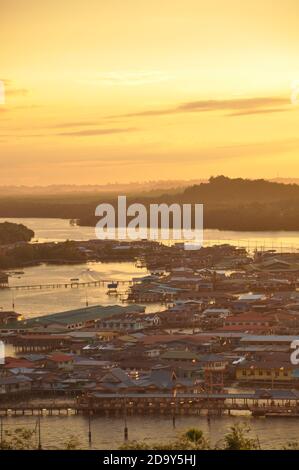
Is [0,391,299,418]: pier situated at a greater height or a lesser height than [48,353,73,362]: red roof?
lesser

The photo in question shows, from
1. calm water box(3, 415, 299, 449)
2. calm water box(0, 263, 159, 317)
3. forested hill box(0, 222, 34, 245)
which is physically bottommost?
calm water box(3, 415, 299, 449)

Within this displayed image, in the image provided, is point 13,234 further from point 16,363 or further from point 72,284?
point 16,363

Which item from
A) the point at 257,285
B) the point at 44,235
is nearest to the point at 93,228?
the point at 44,235

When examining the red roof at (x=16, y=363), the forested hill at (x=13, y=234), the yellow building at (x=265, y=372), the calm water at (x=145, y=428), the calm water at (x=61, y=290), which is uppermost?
the forested hill at (x=13, y=234)

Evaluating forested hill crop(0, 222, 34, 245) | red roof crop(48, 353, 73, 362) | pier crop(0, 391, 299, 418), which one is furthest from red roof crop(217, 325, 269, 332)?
forested hill crop(0, 222, 34, 245)

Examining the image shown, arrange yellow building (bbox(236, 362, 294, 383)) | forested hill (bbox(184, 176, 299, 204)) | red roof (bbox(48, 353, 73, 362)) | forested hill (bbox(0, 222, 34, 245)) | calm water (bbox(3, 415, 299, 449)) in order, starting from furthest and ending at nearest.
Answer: forested hill (bbox(184, 176, 299, 204)) → forested hill (bbox(0, 222, 34, 245)) → red roof (bbox(48, 353, 73, 362)) → yellow building (bbox(236, 362, 294, 383)) → calm water (bbox(3, 415, 299, 449))

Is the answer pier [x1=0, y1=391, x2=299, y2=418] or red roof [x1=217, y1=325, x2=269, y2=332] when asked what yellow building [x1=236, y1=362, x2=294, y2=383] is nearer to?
pier [x1=0, y1=391, x2=299, y2=418]

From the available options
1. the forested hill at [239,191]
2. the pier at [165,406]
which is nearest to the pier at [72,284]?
the pier at [165,406]

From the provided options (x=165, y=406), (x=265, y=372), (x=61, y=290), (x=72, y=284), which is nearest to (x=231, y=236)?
(x=72, y=284)

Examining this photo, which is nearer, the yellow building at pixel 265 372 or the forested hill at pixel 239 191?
the yellow building at pixel 265 372

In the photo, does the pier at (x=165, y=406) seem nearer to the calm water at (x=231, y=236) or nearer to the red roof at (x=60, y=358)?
the red roof at (x=60, y=358)
